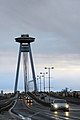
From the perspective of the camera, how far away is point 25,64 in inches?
7736

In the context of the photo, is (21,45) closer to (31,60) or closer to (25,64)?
(25,64)

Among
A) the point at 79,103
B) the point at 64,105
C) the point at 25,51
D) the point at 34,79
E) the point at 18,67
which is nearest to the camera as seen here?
the point at 64,105

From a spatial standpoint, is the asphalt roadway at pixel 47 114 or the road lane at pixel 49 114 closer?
the asphalt roadway at pixel 47 114

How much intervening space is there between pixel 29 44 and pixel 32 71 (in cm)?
3891

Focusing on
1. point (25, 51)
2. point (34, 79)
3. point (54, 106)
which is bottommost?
point (54, 106)

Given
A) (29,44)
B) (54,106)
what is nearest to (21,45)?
(29,44)

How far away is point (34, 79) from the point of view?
16825 cm

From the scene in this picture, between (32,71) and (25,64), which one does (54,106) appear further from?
(25,64)

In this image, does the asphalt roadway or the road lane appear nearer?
the asphalt roadway

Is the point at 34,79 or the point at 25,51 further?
the point at 25,51

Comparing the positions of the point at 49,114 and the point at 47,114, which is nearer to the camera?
the point at 49,114

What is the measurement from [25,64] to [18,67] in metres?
38.8

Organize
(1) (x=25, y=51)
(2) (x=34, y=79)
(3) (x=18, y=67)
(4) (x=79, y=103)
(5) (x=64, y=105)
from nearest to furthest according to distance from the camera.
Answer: (5) (x=64, y=105)
(4) (x=79, y=103)
(3) (x=18, y=67)
(2) (x=34, y=79)
(1) (x=25, y=51)

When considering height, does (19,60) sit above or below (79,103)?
above
